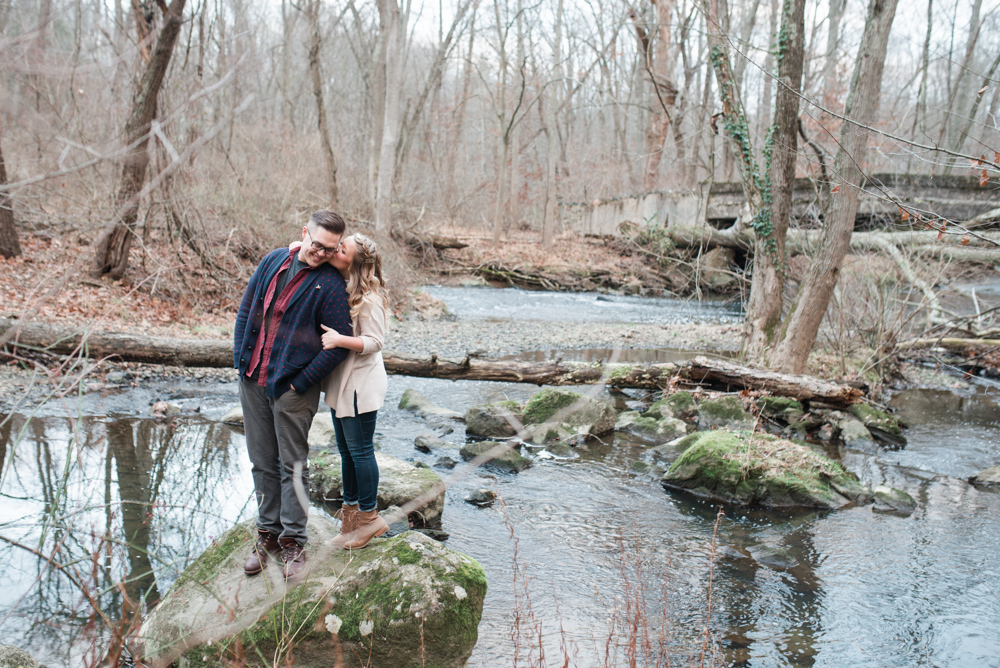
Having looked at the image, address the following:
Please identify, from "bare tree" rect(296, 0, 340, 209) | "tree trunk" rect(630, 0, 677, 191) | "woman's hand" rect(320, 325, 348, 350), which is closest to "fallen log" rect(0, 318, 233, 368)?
"woman's hand" rect(320, 325, 348, 350)

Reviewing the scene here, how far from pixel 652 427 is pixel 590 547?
10.4ft

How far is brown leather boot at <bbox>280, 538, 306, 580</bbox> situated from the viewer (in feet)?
11.3

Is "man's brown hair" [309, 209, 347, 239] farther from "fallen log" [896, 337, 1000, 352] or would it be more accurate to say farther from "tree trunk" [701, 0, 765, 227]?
"fallen log" [896, 337, 1000, 352]

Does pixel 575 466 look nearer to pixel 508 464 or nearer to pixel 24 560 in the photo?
pixel 508 464

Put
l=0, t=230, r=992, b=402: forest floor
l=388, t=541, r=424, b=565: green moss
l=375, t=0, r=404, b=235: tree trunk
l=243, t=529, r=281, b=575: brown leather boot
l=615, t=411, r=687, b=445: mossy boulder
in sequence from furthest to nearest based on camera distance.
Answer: l=375, t=0, r=404, b=235: tree trunk < l=0, t=230, r=992, b=402: forest floor < l=615, t=411, r=687, b=445: mossy boulder < l=388, t=541, r=424, b=565: green moss < l=243, t=529, r=281, b=575: brown leather boot

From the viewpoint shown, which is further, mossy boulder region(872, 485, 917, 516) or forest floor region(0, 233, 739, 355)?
forest floor region(0, 233, 739, 355)

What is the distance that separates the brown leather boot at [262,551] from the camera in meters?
3.47

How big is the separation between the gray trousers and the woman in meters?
0.17

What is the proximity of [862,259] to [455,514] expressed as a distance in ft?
27.0

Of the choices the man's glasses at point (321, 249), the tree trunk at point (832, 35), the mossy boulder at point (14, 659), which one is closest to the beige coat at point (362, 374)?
the man's glasses at point (321, 249)

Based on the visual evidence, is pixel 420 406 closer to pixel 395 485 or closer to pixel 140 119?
pixel 395 485

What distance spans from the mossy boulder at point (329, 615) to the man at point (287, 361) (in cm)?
16

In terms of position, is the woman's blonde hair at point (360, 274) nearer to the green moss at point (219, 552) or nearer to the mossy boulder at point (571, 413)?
the green moss at point (219, 552)

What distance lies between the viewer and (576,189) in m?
32.0
